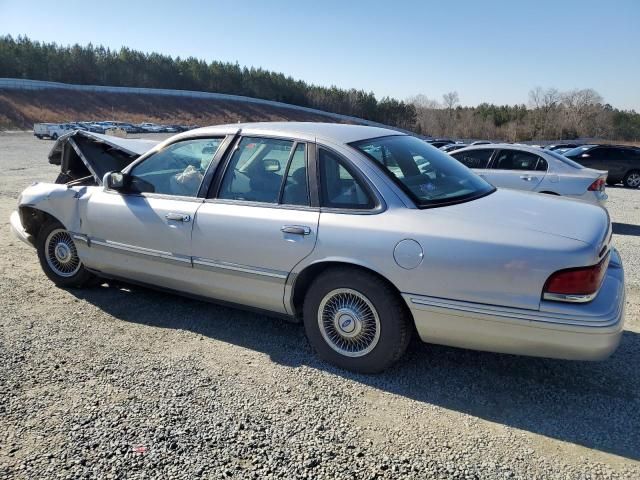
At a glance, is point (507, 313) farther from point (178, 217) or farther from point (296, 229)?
point (178, 217)

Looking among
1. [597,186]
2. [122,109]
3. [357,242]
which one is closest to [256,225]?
[357,242]

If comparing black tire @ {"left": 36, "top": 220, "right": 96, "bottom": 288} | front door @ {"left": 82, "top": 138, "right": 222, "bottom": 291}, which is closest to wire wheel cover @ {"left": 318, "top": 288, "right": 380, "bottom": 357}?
front door @ {"left": 82, "top": 138, "right": 222, "bottom": 291}

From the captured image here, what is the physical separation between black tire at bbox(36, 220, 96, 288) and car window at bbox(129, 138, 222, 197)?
1.14 metres

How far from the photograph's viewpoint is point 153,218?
401cm

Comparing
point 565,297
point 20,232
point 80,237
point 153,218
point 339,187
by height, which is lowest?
point 20,232

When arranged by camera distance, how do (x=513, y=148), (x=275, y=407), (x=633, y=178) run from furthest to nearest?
(x=633, y=178) → (x=513, y=148) → (x=275, y=407)

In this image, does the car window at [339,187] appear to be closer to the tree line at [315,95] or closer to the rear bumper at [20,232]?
the rear bumper at [20,232]

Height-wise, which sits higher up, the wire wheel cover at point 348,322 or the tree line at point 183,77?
the tree line at point 183,77

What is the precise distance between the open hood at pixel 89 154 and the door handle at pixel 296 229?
103 inches

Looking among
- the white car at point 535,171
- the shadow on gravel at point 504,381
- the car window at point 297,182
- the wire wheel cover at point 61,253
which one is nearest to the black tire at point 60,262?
the wire wheel cover at point 61,253

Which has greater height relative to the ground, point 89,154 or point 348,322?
point 89,154

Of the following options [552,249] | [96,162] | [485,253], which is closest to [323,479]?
[485,253]

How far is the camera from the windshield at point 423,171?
3363 millimetres

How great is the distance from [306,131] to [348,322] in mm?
1422
